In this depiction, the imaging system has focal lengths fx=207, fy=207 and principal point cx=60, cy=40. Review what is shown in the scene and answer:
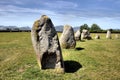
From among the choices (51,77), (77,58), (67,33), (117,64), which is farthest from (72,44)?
(51,77)

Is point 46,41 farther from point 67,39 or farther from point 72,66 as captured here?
point 67,39

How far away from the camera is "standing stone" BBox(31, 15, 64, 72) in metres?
14.2

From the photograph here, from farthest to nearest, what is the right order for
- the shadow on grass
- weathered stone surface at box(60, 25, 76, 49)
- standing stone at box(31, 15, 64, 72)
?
1. weathered stone surface at box(60, 25, 76, 49)
2. the shadow on grass
3. standing stone at box(31, 15, 64, 72)

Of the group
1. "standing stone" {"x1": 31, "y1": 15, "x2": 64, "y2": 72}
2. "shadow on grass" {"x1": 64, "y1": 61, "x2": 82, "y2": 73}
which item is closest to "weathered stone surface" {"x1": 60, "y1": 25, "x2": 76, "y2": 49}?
"shadow on grass" {"x1": 64, "y1": 61, "x2": 82, "y2": 73}

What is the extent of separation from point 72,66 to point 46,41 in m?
3.20

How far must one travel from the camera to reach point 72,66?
1597cm

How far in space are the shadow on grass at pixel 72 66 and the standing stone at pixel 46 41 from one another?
1.01 metres

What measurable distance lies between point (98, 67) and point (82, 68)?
1449 mm

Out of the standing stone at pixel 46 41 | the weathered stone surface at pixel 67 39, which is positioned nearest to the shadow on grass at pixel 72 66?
the standing stone at pixel 46 41

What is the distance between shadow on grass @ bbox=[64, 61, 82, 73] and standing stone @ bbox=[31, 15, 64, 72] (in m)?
1.01

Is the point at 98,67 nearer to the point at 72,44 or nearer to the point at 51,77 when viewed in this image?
the point at 51,77

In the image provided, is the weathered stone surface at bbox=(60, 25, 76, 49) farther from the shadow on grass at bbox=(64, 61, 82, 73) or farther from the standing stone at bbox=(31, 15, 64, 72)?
the standing stone at bbox=(31, 15, 64, 72)

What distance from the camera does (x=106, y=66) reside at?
1659 cm

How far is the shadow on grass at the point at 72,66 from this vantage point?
1513cm
